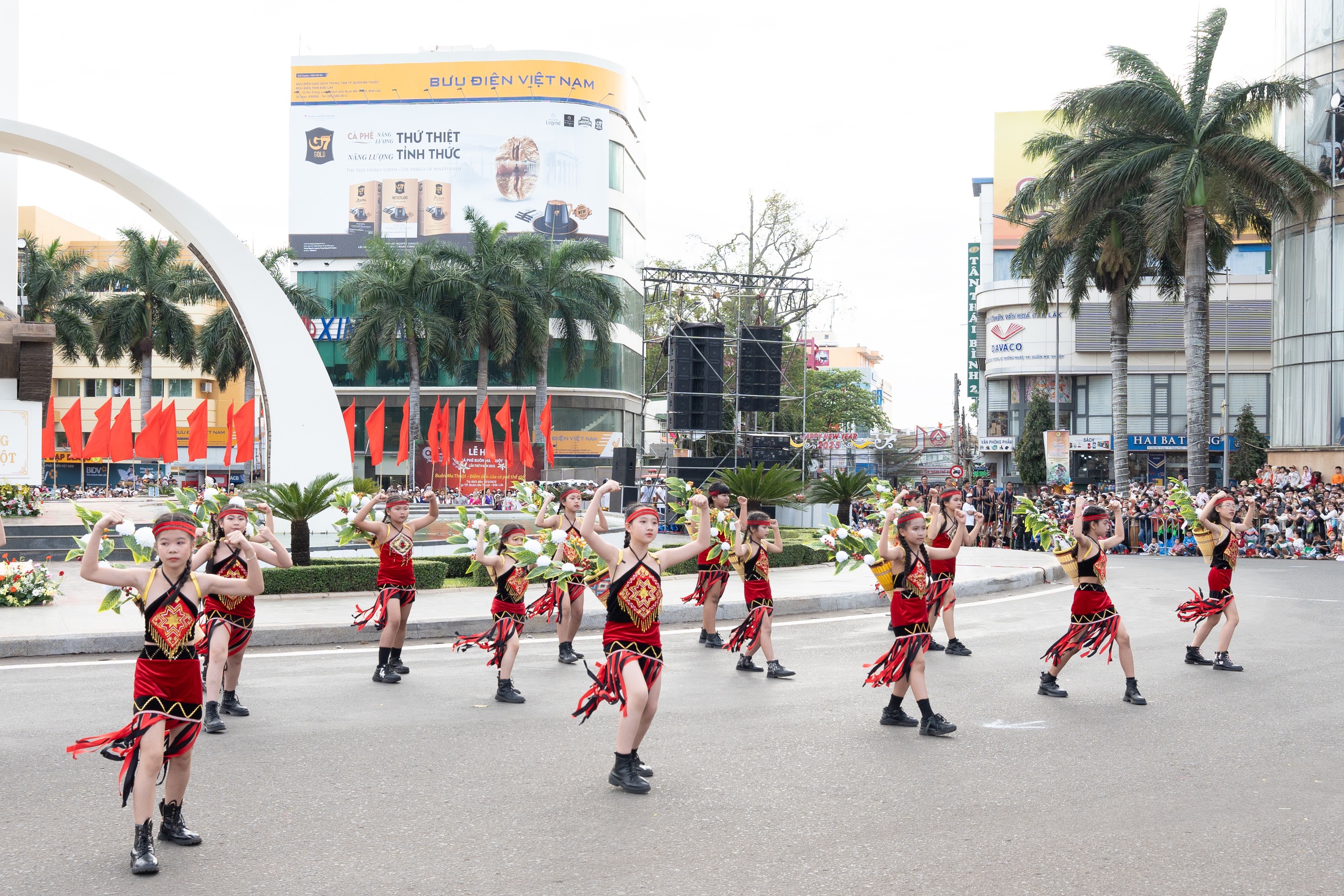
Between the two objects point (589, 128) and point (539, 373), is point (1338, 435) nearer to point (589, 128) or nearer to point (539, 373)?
point (539, 373)

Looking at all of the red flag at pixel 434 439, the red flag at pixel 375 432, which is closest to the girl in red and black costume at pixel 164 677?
the red flag at pixel 375 432

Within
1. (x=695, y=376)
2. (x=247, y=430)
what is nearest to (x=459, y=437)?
(x=247, y=430)

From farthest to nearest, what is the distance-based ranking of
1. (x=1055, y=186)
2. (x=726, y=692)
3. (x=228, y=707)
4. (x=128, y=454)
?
1. (x=1055, y=186)
2. (x=128, y=454)
3. (x=726, y=692)
4. (x=228, y=707)

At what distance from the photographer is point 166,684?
18.3 ft

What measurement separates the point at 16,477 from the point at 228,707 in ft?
62.4

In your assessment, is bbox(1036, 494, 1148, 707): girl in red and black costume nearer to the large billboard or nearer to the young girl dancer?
the young girl dancer

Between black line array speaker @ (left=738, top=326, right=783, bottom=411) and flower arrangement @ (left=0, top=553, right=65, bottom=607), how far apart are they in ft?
63.9

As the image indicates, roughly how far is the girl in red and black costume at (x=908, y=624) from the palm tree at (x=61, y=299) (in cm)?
5391

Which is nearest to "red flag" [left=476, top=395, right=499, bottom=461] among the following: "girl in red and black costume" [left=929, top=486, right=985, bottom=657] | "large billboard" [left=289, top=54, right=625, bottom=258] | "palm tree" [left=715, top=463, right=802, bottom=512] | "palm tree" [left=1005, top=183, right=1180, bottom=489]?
"palm tree" [left=1005, top=183, right=1180, bottom=489]

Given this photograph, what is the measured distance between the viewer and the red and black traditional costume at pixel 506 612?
9.44 m

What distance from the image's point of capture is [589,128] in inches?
2552

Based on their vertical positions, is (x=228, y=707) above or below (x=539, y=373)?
below

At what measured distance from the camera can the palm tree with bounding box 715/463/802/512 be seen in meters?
21.3

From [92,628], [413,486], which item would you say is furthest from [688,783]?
[413,486]
